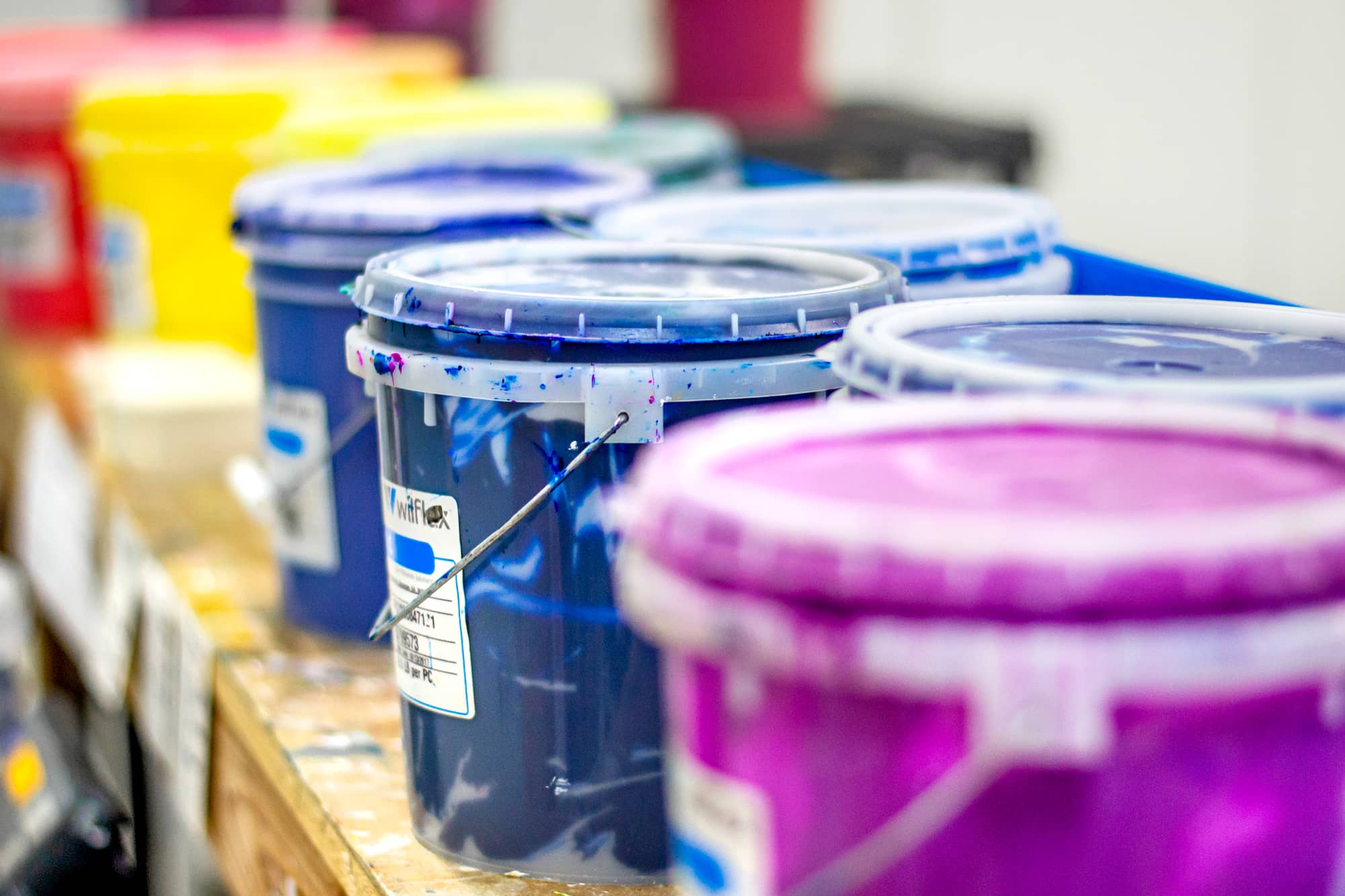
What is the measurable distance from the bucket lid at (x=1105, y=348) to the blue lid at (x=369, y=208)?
1.45 ft

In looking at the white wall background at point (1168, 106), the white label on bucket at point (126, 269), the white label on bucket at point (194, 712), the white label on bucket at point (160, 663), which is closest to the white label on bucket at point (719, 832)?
the white label on bucket at point (194, 712)

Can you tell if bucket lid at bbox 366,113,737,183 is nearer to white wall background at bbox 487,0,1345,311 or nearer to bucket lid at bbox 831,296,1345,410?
bucket lid at bbox 831,296,1345,410

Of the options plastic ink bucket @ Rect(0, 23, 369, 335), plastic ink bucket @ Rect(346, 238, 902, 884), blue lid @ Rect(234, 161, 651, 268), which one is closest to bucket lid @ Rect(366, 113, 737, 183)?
blue lid @ Rect(234, 161, 651, 268)

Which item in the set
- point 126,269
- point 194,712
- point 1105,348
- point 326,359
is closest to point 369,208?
point 326,359

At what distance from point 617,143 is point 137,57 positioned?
42.1 inches

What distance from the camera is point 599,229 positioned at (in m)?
1.13

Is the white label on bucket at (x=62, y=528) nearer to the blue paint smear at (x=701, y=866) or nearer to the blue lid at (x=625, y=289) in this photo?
the blue lid at (x=625, y=289)

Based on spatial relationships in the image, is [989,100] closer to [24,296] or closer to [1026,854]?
[24,296]

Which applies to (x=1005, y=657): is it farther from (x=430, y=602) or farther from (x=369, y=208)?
(x=369, y=208)

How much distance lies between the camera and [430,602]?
84 cm

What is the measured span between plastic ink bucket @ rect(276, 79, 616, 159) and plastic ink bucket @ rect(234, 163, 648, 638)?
412 millimetres

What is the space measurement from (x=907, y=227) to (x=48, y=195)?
1.42 m

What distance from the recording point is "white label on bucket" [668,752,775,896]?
0.53 meters

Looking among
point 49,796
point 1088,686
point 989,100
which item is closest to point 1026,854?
point 1088,686
